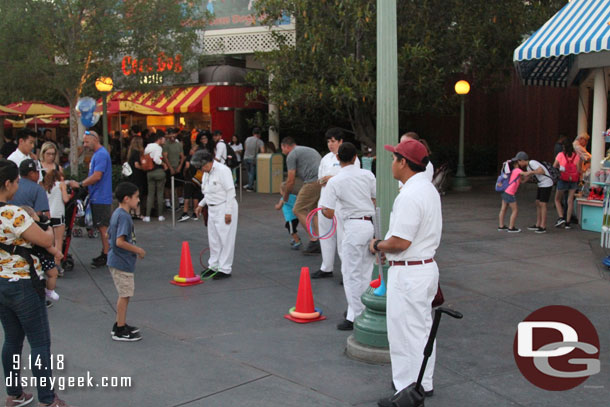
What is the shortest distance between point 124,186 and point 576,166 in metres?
9.29

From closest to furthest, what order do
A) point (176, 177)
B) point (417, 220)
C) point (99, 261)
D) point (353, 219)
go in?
1. point (417, 220)
2. point (353, 219)
3. point (99, 261)
4. point (176, 177)

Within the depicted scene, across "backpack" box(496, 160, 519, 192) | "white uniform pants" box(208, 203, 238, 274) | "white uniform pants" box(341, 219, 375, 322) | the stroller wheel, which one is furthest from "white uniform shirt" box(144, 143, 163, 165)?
"white uniform pants" box(341, 219, 375, 322)

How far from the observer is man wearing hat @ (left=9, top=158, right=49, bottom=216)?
23.3 feet

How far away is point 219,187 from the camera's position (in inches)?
336

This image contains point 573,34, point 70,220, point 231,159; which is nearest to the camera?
point 70,220

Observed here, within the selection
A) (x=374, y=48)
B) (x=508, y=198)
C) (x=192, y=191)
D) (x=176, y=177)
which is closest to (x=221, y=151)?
(x=176, y=177)

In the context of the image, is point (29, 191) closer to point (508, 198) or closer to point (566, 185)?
point (508, 198)

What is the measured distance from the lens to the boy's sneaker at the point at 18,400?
15.3 feet

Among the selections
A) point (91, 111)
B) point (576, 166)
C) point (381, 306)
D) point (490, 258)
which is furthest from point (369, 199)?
point (91, 111)

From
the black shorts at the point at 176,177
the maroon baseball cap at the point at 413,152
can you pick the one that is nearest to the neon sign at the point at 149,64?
the black shorts at the point at 176,177

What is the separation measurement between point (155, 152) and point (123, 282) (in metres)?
7.57

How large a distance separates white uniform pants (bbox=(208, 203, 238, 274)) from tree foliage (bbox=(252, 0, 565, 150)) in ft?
24.3

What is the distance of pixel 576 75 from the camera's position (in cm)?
1467

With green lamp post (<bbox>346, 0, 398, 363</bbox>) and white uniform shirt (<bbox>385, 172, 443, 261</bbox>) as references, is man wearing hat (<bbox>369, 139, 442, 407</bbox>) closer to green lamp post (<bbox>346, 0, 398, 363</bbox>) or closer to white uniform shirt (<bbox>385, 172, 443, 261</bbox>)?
white uniform shirt (<bbox>385, 172, 443, 261</bbox>)
